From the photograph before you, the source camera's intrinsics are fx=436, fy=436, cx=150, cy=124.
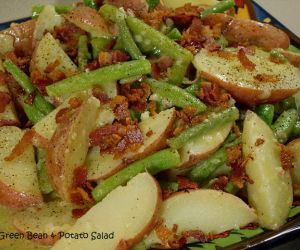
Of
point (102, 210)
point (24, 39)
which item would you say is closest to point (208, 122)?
point (102, 210)

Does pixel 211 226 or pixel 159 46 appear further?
pixel 159 46

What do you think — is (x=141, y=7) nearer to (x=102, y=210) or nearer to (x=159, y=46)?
(x=159, y=46)

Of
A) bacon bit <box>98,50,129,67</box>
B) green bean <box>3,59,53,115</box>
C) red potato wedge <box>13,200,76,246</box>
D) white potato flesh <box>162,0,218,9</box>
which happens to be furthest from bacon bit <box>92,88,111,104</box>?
white potato flesh <box>162,0,218,9</box>

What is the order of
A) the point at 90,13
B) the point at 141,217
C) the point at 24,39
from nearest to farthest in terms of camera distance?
1. the point at 141,217
2. the point at 90,13
3. the point at 24,39

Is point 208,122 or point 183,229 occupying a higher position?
point 208,122

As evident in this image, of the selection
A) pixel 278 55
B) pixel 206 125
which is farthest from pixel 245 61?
pixel 206 125

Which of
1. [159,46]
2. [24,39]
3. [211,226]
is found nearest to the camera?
[211,226]

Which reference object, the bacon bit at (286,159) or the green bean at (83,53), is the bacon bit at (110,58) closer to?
the green bean at (83,53)
